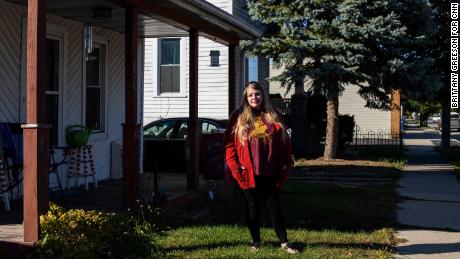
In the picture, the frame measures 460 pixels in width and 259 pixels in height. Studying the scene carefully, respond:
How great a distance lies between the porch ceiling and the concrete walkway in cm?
416

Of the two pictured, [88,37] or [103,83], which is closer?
[88,37]

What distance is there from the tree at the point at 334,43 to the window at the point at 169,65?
2558 mm

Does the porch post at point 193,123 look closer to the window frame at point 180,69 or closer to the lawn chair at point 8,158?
the lawn chair at point 8,158

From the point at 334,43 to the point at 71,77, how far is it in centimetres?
869

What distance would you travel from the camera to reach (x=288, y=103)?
24.9 metres

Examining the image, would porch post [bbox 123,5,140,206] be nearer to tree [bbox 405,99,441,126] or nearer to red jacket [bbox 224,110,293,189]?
red jacket [bbox 224,110,293,189]

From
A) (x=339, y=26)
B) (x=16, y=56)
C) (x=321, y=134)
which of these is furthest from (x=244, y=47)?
(x=16, y=56)

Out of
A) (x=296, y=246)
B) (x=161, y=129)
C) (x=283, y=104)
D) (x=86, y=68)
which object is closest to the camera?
(x=296, y=246)

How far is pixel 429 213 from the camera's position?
9539 millimetres

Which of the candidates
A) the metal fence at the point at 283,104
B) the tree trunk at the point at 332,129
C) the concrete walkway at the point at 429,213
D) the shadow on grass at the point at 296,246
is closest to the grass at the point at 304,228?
the shadow on grass at the point at 296,246

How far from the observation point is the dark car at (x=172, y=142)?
10117mm

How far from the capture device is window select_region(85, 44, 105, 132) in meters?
10.3

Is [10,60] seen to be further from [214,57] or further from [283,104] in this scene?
[283,104]

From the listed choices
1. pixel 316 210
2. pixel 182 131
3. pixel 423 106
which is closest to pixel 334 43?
pixel 182 131
